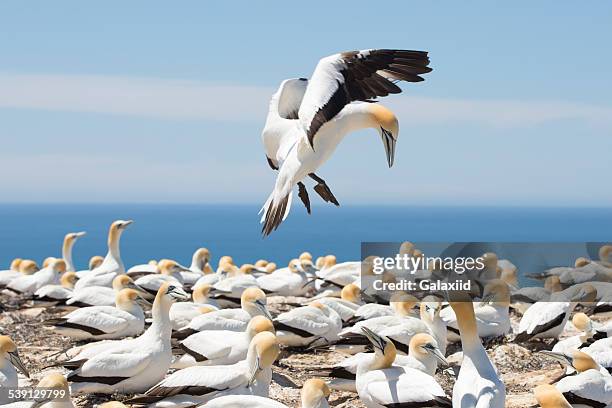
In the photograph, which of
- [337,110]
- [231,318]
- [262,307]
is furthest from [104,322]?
[337,110]

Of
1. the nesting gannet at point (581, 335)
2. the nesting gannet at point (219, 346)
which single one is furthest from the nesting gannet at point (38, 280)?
the nesting gannet at point (581, 335)

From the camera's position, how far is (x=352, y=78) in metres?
7.25

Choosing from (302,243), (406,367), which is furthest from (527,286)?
(302,243)

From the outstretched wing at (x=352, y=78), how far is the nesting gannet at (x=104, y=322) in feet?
13.1

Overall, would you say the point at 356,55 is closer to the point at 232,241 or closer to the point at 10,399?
the point at 10,399

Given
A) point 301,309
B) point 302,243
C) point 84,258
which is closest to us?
point 301,309

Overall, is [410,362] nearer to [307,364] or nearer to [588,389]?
[588,389]

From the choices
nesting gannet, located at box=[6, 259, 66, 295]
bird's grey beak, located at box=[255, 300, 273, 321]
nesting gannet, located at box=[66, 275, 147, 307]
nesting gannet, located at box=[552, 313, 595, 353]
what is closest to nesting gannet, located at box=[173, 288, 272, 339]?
bird's grey beak, located at box=[255, 300, 273, 321]

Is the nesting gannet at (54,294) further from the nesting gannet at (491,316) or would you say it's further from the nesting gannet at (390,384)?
the nesting gannet at (390,384)

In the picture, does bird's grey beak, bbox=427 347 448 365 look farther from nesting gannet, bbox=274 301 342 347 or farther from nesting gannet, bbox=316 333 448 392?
nesting gannet, bbox=274 301 342 347

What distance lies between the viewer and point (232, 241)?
255 ft

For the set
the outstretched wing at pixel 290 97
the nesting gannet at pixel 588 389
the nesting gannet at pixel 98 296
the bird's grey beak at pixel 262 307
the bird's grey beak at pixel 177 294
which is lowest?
the nesting gannet at pixel 588 389

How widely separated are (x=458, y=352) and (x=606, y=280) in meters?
3.39

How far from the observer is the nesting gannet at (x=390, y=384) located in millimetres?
7062
